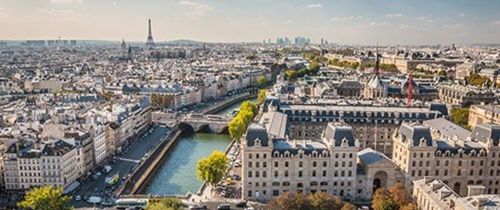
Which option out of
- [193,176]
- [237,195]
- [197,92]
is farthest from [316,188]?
[197,92]

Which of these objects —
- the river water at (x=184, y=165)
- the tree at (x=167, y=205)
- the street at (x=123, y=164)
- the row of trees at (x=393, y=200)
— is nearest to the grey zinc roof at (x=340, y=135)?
the row of trees at (x=393, y=200)

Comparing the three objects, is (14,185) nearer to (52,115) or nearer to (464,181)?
(52,115)

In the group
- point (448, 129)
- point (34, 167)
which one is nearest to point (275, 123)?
point (448, 129)

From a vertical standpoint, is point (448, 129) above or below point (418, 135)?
below

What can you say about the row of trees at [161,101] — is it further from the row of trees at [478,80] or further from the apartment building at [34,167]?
the row of trees at [478,80]

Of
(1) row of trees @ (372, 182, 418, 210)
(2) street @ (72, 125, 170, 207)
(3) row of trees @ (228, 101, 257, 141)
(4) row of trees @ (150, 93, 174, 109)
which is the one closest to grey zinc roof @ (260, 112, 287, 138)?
(3) row of trees @ (228, 101, 257, 141)

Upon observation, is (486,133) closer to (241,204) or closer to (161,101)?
(241,204)
